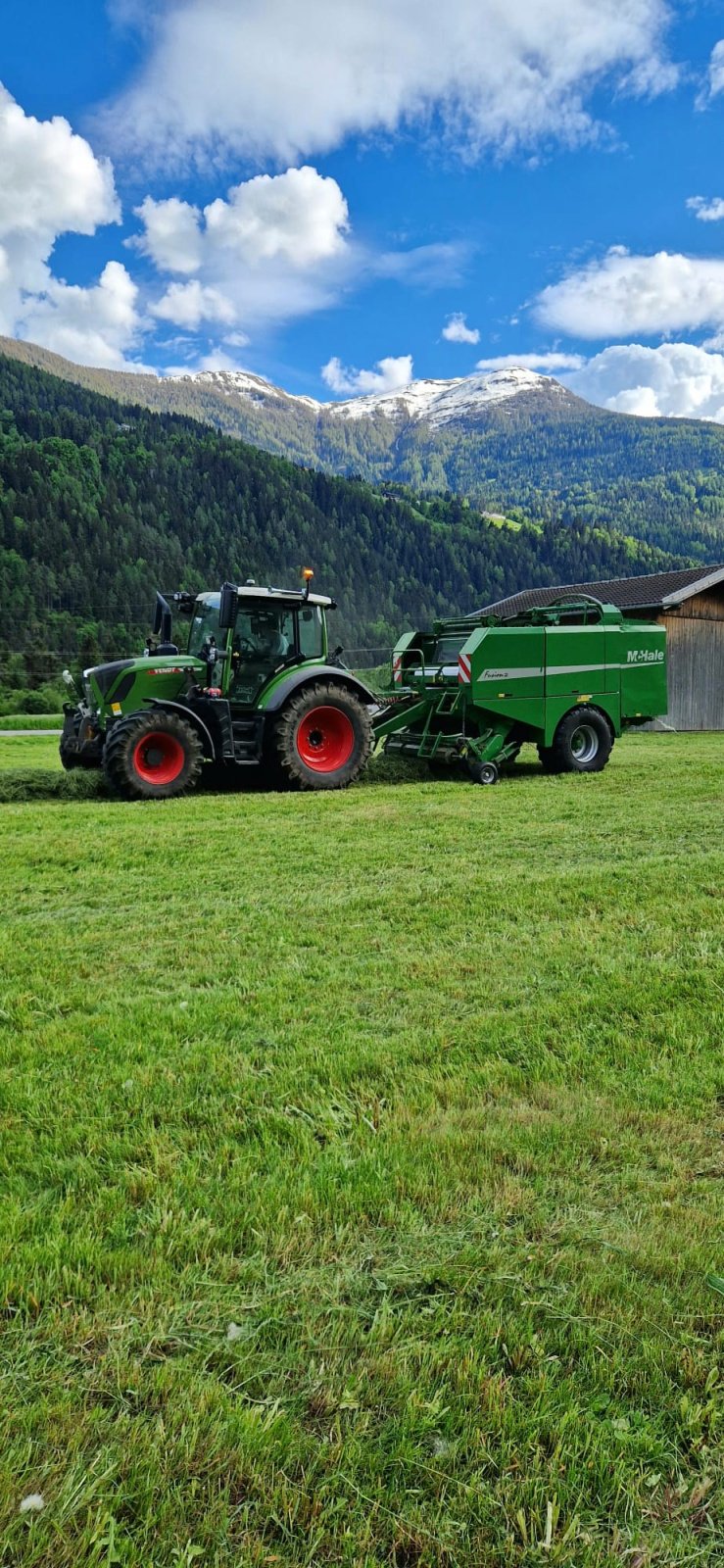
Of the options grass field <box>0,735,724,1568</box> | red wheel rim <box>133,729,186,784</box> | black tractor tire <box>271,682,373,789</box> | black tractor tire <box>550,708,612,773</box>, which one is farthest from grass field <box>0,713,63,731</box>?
grass field <box>0,735,724,1568</box>

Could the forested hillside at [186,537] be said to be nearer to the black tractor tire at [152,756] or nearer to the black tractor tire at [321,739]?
the black tractor tire at [321,739]

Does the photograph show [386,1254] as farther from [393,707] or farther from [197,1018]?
[393,707]

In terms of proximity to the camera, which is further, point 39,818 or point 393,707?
point 393,707

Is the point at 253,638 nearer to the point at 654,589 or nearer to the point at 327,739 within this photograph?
the point at 327,739

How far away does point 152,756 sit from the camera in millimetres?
10695

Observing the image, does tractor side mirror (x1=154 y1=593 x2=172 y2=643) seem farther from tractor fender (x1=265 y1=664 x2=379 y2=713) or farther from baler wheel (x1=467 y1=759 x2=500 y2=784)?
baler wheel (x1=467 y1=759 x2=500 y2=784)

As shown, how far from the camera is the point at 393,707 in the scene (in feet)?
43.2

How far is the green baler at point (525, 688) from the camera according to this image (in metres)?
12.0

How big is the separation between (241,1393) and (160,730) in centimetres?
915

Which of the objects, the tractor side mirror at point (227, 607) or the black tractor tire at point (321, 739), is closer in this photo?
the tractor side mirror at point (227, 607)

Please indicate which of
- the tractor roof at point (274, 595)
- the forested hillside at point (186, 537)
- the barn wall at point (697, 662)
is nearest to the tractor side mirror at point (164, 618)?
the tractor roof at point (274, 595)

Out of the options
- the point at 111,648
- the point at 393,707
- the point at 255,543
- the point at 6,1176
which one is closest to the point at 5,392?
the point at 255,543

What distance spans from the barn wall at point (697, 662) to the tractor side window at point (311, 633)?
1524 cm

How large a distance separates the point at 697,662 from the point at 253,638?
59.0 ft
